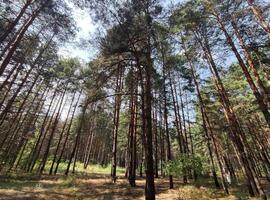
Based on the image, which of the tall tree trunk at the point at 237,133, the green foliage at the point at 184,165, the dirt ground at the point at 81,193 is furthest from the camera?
the dirt ground at the point at 81,193

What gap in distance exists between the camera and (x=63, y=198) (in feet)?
38.5

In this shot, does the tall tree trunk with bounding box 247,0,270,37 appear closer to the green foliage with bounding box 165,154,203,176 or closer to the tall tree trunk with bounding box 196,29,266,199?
the tall tree trunk with bounding box 196,29,266,199

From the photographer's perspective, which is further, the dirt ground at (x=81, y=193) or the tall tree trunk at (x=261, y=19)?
the dirt ground at (x=81, y=193)

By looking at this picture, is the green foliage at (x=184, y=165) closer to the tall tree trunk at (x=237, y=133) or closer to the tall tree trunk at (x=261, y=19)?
the tall tree trunk at (x=237, y=133)

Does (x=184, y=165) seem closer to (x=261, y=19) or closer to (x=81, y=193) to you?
Result: (x=81, y=193)

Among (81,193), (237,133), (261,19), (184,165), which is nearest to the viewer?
(261,19)

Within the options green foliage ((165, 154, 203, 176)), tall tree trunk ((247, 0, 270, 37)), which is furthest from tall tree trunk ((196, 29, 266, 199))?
tall tree trunk ((247, 0, 270, 37))

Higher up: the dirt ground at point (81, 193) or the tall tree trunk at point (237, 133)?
the tall tree trunk at point (237, 133)

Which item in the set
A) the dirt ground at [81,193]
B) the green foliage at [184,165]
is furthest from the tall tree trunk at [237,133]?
the dirt ground at [81,193]

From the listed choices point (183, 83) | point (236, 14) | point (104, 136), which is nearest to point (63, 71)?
point (183, 83)

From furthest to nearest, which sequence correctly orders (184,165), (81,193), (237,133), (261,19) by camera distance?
(237,133) < (81,193) < (184,165) < (261,19)

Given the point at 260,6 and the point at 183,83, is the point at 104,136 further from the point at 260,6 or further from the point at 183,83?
the point at 260,6

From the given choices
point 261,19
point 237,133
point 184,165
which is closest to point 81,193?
point 184,165

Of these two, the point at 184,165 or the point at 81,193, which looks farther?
the point at 81,193
